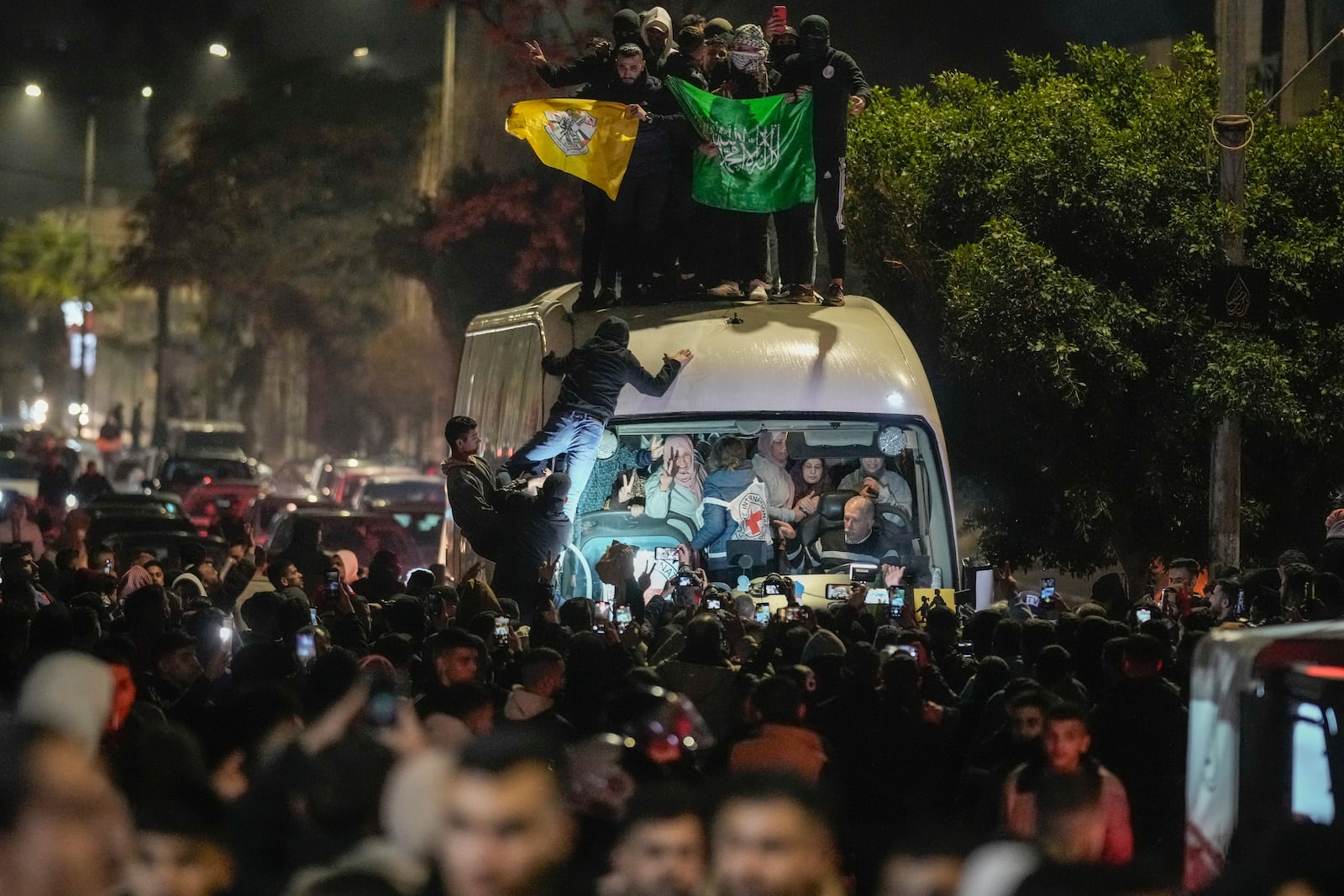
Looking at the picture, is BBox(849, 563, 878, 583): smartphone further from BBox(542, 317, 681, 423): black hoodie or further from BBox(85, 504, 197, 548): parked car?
BBox(85, 504, 197, 548): parked car

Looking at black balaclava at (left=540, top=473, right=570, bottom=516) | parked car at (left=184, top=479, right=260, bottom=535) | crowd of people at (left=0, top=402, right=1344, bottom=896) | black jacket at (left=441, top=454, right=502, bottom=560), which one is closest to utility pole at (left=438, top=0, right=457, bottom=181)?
parked car at (left=184, top=479, right=260, bottom=535)

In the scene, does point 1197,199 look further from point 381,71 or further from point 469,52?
point 381,71

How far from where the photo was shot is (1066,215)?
17.1 m

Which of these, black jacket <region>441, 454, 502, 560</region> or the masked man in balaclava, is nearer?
black jacket <region>441, 454, 502, 560</region>

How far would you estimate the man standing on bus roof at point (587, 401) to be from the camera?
1357 centimetres

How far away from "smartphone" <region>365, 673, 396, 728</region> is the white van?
7.83 meters

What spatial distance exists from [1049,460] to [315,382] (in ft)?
172

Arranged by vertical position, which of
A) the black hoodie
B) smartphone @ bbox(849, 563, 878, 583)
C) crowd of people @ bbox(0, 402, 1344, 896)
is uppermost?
the black hoodie

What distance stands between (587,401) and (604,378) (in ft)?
0.62

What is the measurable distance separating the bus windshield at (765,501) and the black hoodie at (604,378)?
38cm

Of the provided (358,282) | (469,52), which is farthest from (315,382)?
(469,52)

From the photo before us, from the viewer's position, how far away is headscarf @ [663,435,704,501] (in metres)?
14.4

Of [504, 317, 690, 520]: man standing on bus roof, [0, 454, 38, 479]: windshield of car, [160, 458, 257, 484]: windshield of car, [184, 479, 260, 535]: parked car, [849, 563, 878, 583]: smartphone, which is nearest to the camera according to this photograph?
[504, 317, 690, 520]: man standing on bus roof

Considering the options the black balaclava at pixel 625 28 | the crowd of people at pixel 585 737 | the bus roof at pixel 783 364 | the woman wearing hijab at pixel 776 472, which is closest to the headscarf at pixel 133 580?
the crowd of people at pixel 585 737
